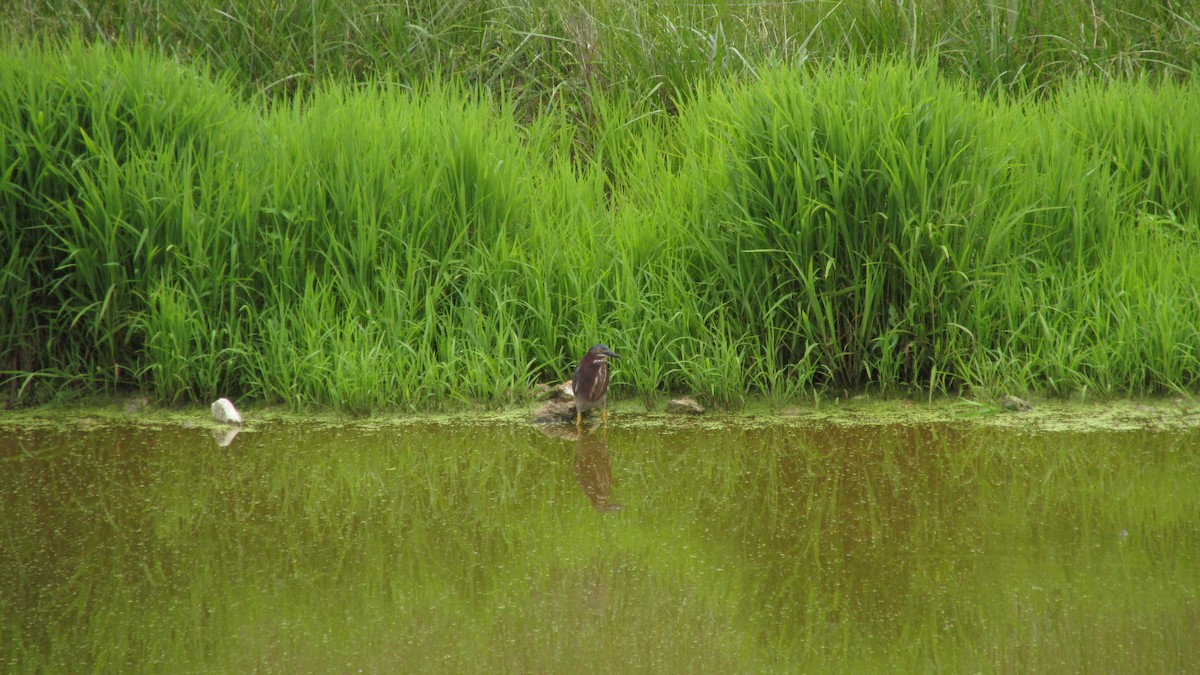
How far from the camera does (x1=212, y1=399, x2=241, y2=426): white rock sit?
4473mm

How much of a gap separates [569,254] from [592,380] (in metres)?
0.88

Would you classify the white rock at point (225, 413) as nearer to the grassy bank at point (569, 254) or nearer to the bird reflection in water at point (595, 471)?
the grassy bank at point (569, 254)

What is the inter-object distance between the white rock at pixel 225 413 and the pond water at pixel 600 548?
0.16 m

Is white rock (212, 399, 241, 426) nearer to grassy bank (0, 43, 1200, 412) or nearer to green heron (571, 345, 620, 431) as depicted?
grassy bank (0, 43, 1200, 412)

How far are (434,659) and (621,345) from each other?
2232 millimetres

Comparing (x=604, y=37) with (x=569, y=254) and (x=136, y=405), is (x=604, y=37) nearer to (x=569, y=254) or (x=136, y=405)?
(x=569, y=254)

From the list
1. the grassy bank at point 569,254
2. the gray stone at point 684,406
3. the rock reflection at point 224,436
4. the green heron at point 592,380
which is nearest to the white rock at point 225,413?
the rock reflection at point 224,436

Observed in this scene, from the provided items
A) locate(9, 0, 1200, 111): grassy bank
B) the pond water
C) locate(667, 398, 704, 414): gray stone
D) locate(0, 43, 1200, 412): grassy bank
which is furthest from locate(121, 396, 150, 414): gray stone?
locate(9, 0, 1200, 111): grassy bank

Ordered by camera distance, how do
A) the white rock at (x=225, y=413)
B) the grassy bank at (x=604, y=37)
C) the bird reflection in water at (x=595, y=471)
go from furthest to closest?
the grassy bank at (x=604, y=37), the white rock at (x=225, y=413), the bird reflection in water at (x=595, y=471)

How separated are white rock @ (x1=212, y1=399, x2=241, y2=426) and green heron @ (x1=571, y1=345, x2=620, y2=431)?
132 centimetres

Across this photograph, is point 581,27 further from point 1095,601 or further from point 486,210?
point 1095,601

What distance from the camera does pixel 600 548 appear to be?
131 inches

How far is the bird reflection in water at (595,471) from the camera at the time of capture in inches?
146

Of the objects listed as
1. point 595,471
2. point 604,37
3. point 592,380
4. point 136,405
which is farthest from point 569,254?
point 604,37
